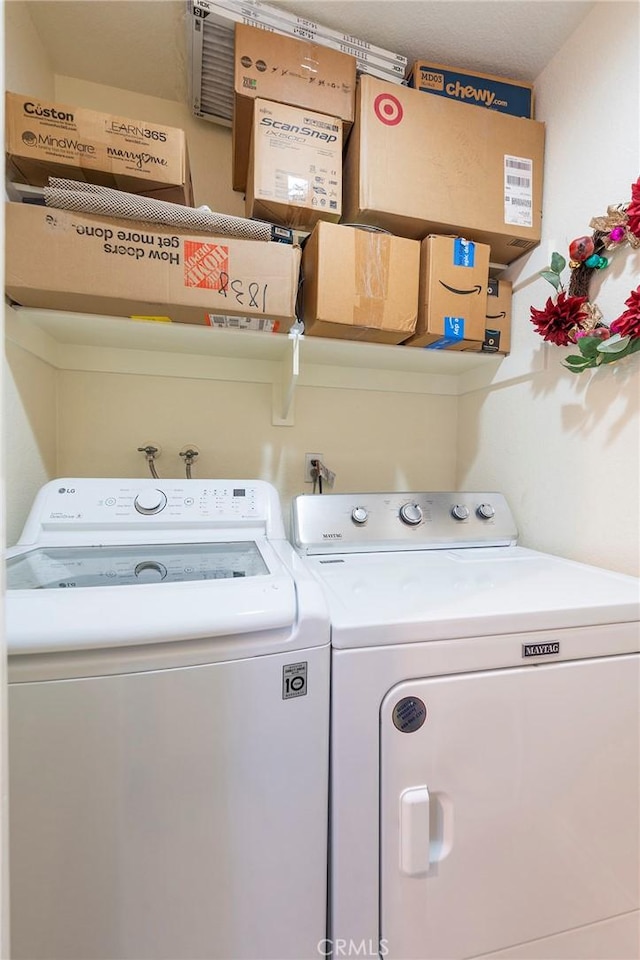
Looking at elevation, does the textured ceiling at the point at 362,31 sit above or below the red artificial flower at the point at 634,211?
above

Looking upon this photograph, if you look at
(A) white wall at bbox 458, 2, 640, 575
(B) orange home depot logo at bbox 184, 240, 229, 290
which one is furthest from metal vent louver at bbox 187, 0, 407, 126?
(B) orange home depot logo at bbox 184, 240, 229, 290

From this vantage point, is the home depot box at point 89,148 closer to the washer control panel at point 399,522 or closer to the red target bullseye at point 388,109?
the red target bullseye at point 388,109

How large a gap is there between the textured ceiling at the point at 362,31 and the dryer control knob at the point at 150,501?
4.38ft

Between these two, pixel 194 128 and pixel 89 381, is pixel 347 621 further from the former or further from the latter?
pixel 194 128

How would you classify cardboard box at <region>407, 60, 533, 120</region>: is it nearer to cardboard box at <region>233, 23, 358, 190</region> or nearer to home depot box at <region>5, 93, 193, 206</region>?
cardboard box at <region>233, 23, 358, 190</region>

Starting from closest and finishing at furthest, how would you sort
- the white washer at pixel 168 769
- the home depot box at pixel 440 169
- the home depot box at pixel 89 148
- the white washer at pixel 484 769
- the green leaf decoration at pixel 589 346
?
the white washer at pixel 168 769 < the white washer at pixel 484 769 < the home depot box at pixel 89 148 < the green leaf decoration at pixel 589 346 < the home depot box at pixel 440 169

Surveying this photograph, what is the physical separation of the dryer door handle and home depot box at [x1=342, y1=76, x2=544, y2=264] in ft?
4.50

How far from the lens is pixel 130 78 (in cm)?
135

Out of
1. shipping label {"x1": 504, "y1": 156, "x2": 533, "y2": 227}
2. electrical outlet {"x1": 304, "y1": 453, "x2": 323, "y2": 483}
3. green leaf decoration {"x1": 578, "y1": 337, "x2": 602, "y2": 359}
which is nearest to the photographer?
green leaf decoration {"x1": 578, "y1": 337, "x2": 602, "y2": 359}

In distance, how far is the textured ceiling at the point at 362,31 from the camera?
44.7 inches

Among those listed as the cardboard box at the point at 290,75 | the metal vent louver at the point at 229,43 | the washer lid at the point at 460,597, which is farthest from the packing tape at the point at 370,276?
the washer lid at the point at 460,597

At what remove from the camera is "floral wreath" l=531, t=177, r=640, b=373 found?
3.22 feet

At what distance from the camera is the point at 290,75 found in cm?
112

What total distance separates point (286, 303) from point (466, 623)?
2.88ft
